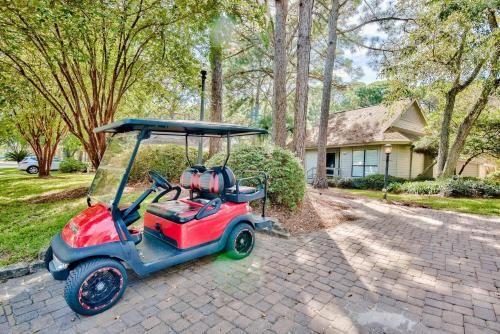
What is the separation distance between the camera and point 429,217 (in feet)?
22.2

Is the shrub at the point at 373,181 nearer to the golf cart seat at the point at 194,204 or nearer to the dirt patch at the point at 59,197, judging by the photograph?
the golf cart seat at the point at 194,204

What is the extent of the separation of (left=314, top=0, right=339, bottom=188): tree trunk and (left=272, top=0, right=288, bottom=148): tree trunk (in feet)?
16.2

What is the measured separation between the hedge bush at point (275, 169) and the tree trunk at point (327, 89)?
7.66 m

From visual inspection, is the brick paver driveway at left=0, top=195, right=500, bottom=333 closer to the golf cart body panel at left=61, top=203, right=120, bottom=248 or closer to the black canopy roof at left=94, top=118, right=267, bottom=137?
the golf cart body panel at left=61, top=203, right=120, bottom=248

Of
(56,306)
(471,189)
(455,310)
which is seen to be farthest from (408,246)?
(471,189)

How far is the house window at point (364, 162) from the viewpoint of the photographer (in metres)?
15.6

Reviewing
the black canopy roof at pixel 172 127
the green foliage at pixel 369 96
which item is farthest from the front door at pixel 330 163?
the black canopy roof at pixel 172 127

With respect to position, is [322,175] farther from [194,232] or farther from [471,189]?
[194,232]

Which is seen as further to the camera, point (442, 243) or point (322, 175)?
point (322, 175)

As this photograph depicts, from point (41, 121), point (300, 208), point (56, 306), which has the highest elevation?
point (41, 121)

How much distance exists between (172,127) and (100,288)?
1.88 meters

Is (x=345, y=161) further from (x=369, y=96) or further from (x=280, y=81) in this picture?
(x=369, y=96)

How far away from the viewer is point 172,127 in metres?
3.18

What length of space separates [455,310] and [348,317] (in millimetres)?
1177
